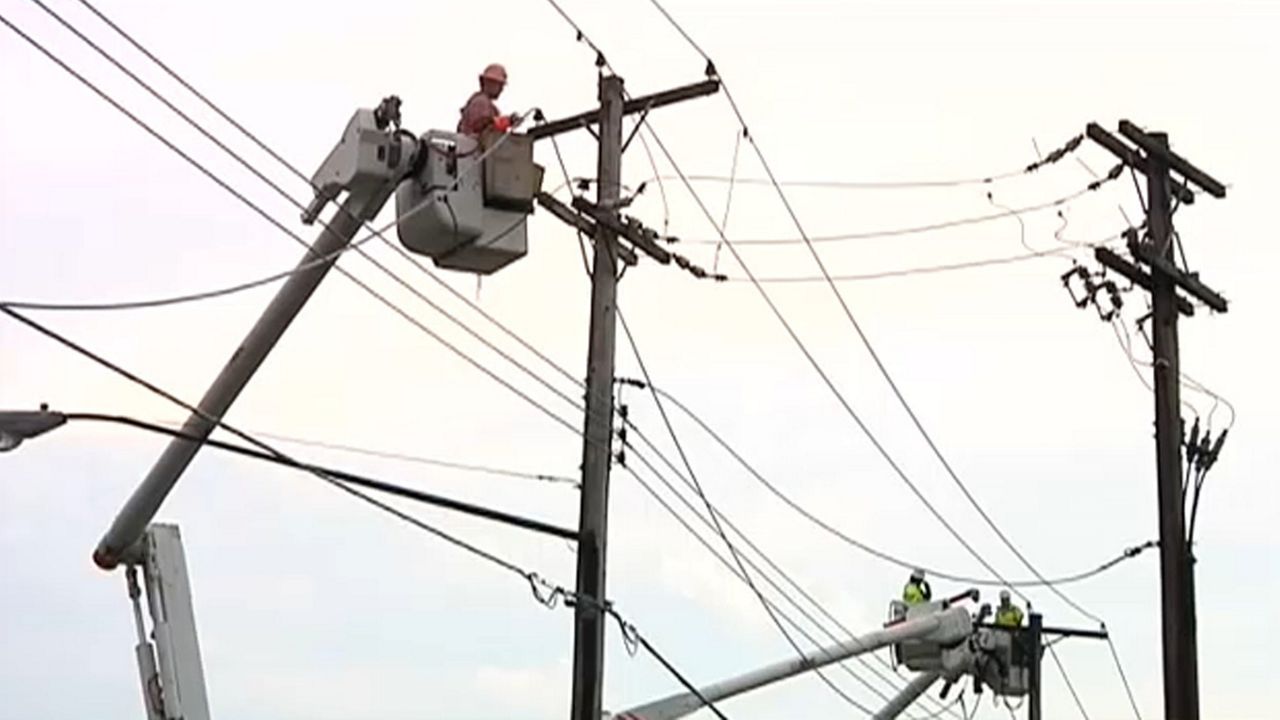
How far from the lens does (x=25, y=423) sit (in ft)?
36.3

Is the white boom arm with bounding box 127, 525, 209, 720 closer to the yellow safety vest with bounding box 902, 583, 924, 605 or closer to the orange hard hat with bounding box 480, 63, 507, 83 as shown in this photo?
the orange hard hat with bounding box 480, 63, 507, 83

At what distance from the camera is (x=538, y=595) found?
52.3ft

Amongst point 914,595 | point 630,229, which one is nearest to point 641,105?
point 630,229

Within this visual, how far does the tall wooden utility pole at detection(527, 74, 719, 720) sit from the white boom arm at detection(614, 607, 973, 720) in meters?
1.77

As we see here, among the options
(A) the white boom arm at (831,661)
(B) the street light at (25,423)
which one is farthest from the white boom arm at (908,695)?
(B) the street light at (25,423)

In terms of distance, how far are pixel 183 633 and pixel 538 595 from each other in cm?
307

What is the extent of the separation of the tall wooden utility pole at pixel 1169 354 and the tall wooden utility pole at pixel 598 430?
604 cm

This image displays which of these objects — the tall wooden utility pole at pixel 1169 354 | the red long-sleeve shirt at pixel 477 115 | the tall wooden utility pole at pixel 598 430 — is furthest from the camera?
the tall wooden utility pole at pixel 1169 354

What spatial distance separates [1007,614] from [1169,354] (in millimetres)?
8075

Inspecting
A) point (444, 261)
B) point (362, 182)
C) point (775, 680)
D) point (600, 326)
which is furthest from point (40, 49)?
point (775, 680)

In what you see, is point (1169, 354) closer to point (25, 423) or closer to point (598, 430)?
point (598, 430)

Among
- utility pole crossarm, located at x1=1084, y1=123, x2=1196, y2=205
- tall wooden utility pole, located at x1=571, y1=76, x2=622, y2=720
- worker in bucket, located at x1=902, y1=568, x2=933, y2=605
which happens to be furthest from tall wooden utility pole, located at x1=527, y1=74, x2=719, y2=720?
worker in bucket, located at x1=902, y1=568, x2=933, y2=605

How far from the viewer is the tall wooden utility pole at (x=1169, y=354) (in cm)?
1972

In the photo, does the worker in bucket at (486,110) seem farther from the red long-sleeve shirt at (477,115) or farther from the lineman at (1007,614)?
the lineman at (1007,614)
